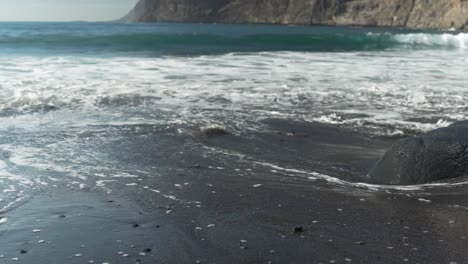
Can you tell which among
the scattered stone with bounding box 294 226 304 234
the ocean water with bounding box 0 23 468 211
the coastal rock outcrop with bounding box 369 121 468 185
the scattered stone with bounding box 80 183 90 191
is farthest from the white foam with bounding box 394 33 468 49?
the scattered stone with bounding box 294 226 304 234

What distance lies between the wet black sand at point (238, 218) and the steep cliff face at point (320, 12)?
10066cm

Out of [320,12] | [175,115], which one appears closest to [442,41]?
[175,115]

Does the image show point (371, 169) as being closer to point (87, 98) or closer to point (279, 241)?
point (279, 241)

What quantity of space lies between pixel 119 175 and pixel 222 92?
7.66 m

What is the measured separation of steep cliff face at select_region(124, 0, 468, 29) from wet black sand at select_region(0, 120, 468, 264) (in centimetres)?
10066

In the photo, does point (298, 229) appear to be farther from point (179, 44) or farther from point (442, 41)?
point (442, 41)

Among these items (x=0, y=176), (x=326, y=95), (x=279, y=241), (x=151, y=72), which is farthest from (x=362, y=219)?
(x=151, y=72)

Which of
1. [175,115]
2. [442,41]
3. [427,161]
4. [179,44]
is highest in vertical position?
[442,41]

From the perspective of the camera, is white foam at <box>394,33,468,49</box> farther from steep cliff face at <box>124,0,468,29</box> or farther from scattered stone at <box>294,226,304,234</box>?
steep cliff face at <box>124,0,468,29</box>

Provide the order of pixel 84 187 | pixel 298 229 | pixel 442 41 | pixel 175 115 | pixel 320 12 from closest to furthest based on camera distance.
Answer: pixel 298 229, pixel 84 187, pixel 175 115, pixel 442 41, pixel 320 12

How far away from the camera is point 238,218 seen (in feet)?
16.0

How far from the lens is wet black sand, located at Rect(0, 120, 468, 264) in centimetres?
404

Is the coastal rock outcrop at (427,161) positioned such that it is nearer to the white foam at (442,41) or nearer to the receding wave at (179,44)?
the receding wave at (179,44)

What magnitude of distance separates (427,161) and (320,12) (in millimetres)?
147621
